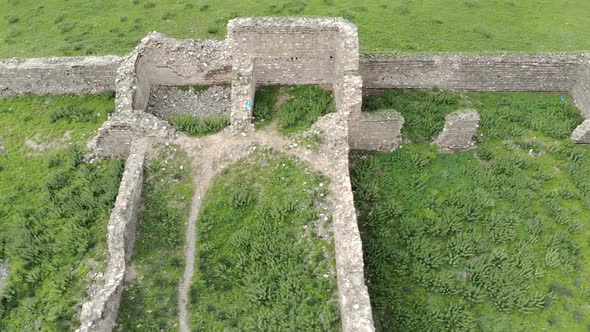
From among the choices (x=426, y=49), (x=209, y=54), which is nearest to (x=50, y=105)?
(x=209, y=54)

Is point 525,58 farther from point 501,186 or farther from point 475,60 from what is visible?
point 501,186

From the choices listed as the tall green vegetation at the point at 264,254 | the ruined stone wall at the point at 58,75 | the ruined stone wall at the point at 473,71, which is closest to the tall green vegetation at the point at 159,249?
the tall green vegetation at the point at 264,254

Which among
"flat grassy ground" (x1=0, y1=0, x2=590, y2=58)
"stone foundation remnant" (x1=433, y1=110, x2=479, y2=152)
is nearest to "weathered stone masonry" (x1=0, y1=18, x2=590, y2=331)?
"stone foundation remnant" (x1=433, y1=110, x2=479, y2=152)

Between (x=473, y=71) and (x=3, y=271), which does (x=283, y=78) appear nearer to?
(x=473, y=71)

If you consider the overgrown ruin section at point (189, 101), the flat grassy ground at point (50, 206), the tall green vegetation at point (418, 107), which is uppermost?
the overgrown ruin section at point (189, 101)

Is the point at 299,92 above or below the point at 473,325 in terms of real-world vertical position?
above

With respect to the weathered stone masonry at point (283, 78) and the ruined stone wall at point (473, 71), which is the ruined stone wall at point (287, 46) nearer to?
the weathered stone masonry at point (283, 78)
